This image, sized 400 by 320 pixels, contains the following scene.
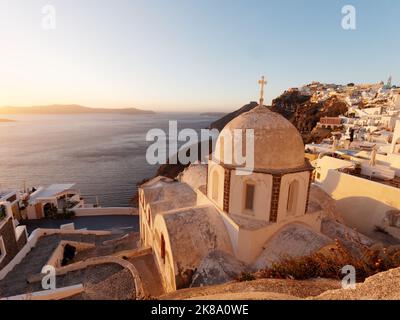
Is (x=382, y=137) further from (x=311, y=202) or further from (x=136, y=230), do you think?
(x=136, y=230)

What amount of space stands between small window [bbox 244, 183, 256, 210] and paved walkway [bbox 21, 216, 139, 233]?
1202cm

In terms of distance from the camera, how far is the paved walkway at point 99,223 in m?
17.3

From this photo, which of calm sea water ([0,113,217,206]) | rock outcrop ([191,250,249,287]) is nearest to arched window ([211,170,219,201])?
rock outcrop ([191,250,249,287])

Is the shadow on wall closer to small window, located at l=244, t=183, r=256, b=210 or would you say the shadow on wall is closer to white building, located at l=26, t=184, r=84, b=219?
small window, located at l=244, t=183, r=256, b=210

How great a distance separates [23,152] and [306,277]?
7791 cm

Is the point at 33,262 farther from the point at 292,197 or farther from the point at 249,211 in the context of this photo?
the point at 292,197

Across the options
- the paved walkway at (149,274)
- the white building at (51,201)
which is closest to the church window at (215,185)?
the paved walkway at (149,274)

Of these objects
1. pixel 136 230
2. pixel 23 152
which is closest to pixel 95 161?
pixel 23 152

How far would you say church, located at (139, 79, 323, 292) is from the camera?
7320 mm

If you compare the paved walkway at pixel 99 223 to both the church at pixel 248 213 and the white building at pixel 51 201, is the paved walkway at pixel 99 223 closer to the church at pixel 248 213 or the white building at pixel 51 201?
the white building at pixel 51 201

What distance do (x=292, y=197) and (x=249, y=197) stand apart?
1.55 m

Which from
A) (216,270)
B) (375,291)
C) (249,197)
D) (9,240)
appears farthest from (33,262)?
(375,291)

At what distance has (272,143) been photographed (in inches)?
294

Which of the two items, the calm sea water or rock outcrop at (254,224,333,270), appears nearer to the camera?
rock outcrop at (254,224,333,270)
